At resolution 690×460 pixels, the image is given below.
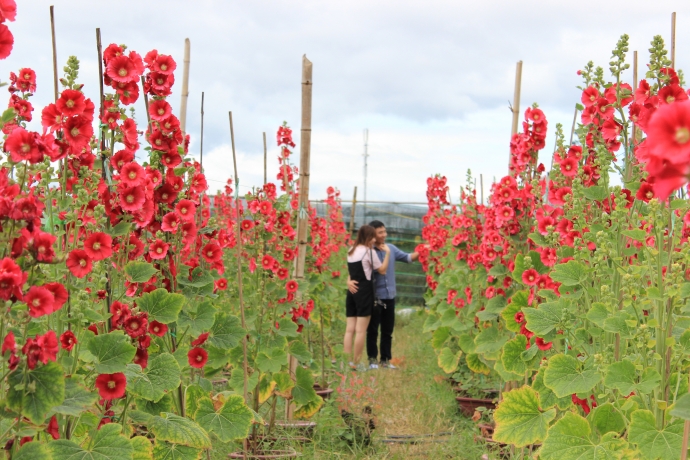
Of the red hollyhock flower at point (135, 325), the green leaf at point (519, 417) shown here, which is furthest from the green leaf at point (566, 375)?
the red hollyhock flower at point (135, 325)

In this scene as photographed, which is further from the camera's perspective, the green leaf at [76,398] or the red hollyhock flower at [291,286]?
the red hollyhock flower at [291,286]

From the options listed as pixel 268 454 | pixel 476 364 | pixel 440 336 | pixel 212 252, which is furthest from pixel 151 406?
pixel 440 336

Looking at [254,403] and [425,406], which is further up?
[254,403]

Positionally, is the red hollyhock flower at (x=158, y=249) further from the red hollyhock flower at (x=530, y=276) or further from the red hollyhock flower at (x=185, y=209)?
the red hollyhock flower at (x=530, y=276)

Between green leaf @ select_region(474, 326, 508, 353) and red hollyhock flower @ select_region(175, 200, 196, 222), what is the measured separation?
225 cm

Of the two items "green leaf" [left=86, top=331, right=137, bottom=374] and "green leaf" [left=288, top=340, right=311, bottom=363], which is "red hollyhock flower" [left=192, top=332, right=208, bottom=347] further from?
"green leaf" [left=288, top=340, right=311, bottom=363]

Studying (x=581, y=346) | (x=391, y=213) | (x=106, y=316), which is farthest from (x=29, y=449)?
(x=391, y=213)

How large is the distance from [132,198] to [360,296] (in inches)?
182

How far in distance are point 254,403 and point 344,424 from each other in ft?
2.16

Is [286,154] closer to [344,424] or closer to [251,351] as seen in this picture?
[251,351]

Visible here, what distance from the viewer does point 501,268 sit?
383 centimetres

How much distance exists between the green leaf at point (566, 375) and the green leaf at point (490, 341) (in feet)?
5.88

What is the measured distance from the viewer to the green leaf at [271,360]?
11.1ft

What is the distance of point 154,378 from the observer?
1994mm
